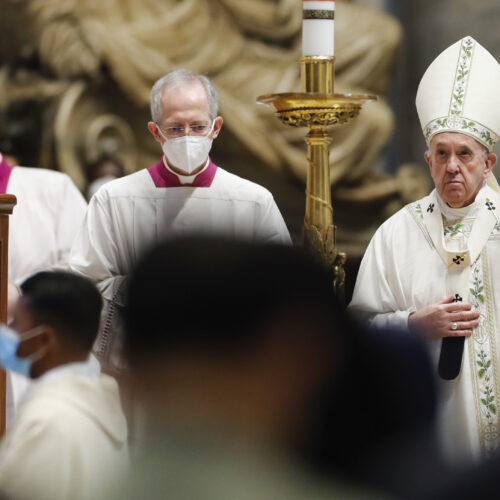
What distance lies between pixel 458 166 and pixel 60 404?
2.25 m

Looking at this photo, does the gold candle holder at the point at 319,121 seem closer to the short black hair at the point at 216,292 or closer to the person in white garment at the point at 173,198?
the person in white garment at the point at 173,198

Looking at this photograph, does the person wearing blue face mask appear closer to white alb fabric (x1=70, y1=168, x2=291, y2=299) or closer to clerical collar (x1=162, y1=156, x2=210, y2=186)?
white alb fabric (x1=70, y1=168, x2=291, y2=299)

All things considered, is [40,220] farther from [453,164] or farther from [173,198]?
[453,164]

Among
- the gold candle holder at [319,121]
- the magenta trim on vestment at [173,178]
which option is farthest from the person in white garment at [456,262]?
the magenta trim on vestment at [173,178]

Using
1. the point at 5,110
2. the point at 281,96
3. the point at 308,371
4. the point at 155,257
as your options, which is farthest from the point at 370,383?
the point at 5,110

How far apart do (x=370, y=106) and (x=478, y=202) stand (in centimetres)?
493

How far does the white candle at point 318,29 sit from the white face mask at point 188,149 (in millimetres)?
537

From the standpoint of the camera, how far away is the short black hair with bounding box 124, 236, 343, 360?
189 centimetres

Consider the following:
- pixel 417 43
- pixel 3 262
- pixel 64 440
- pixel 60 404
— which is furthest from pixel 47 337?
pixel 417 43

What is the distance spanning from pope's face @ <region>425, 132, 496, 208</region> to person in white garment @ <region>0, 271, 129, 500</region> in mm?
1846

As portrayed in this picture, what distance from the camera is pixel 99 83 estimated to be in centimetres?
901

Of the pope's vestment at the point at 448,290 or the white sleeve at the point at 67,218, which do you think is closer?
the pope's vestment at the point at 448,290

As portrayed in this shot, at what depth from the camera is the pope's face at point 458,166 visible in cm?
461

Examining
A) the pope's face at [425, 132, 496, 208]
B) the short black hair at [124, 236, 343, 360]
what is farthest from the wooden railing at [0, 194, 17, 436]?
the short black hair at [124, 236, 343, 360]
